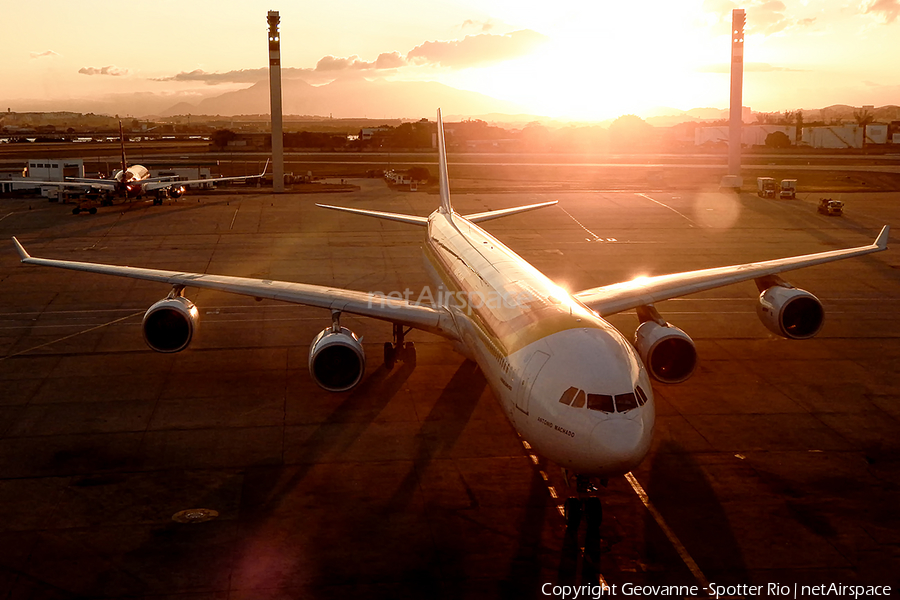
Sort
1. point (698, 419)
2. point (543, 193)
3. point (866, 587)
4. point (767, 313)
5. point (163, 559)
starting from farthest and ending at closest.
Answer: point (543, 193) → point (767, 313) → point (698, 419) → point (163, 559) → point (866, 587)

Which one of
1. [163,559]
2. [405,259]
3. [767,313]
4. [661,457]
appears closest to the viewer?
[163,559]

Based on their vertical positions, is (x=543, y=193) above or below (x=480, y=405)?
above

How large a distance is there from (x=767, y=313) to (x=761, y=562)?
42.0 ft

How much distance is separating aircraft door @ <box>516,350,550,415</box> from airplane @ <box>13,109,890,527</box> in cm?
2

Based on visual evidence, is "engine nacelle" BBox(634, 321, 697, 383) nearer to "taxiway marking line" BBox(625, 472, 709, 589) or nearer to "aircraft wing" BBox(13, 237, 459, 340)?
"taxiway marking line" BBox(625, 472, 709, 589)

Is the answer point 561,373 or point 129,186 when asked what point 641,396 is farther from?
point 129,186

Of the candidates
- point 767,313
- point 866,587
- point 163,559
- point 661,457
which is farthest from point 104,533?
point 767,313

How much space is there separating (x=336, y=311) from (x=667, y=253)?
99.2ft

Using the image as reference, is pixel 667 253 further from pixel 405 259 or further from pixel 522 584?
pixel 522 584

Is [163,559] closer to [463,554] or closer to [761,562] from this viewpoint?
[463,554]

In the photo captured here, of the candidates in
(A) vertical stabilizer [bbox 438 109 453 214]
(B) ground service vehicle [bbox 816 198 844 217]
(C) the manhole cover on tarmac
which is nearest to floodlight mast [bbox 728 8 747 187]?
(B) ground service vehicle [bbox 816 198 844 217]

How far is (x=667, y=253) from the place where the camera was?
4881 cm

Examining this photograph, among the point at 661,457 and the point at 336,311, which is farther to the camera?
the point at 336,311

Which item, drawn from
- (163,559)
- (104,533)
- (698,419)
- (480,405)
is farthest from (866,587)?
(104,533)
